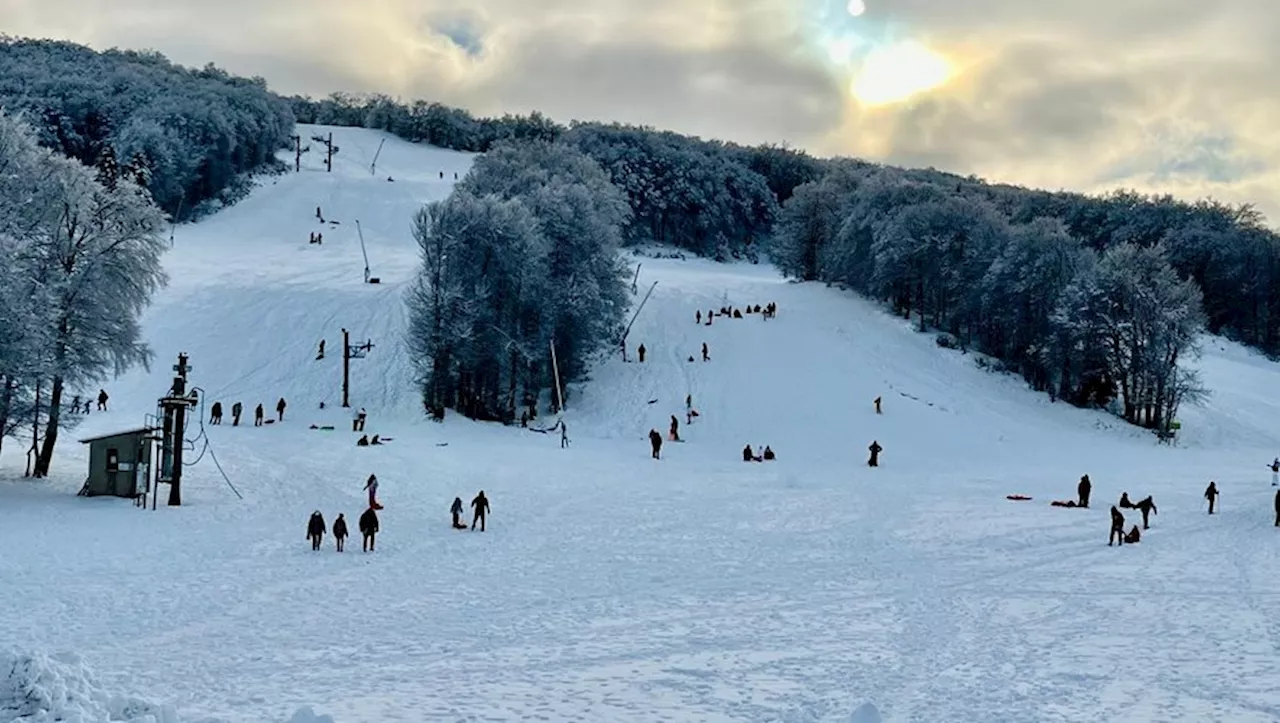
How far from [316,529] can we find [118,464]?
10258 mm

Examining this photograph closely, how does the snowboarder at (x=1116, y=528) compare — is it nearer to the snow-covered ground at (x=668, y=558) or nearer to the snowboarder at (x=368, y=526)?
the snow-covered ground at (x=668, y=558)

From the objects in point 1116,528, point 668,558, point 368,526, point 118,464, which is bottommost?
point 668,558

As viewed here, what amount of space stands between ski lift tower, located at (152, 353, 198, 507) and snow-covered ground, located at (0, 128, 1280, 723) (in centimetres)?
108

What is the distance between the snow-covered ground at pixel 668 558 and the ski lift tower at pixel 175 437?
1.08 m

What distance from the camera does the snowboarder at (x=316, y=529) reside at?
2498cm

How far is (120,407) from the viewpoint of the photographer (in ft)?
160

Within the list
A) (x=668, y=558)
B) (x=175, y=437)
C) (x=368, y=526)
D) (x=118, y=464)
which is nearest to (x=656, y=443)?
(x=668, y=558)

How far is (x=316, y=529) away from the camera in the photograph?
82.3 feet

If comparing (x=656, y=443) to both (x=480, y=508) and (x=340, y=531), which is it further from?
(x=340, y=531)

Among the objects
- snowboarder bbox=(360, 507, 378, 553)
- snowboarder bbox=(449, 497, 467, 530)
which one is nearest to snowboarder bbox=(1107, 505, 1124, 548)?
snowboarder bbox=(449, 497, 467, 530)

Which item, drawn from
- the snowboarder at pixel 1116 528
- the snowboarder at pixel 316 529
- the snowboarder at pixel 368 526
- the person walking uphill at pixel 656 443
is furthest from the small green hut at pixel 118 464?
the snowboarder at pixel 1116 528

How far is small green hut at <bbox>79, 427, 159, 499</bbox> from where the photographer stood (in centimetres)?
3075

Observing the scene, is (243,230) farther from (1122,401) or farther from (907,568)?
(907,568)

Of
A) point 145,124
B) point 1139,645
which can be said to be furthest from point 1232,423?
point 145,124
